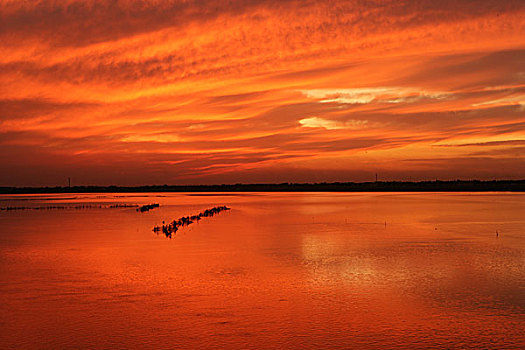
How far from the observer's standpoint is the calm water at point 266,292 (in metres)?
13.1

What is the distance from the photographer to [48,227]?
143ft

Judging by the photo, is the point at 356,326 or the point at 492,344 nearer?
the point at 492,344

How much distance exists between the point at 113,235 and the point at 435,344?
2767 cm

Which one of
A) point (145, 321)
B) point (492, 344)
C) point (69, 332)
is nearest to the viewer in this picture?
point (492, 344)

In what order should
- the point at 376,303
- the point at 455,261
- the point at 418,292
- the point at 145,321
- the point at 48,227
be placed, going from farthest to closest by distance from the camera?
the point at 48,227
the point at 455,261
the point at 418,292
the point at 376,303
the point at 145,321

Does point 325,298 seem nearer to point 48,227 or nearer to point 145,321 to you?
point 145,321

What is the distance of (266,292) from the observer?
18.0 metres

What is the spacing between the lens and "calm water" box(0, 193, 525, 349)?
13.1 m

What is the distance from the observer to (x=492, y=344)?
12281mm

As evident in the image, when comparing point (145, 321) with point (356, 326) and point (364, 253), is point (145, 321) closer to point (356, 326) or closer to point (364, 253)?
point (356, 326)

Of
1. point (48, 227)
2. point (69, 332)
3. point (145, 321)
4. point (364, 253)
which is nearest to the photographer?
point (69, 332)

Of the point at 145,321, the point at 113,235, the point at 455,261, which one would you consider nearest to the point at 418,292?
the point at 455,261

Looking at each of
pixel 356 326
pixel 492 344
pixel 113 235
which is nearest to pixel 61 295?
pixel 356 326

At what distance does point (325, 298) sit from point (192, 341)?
532 centimetres
